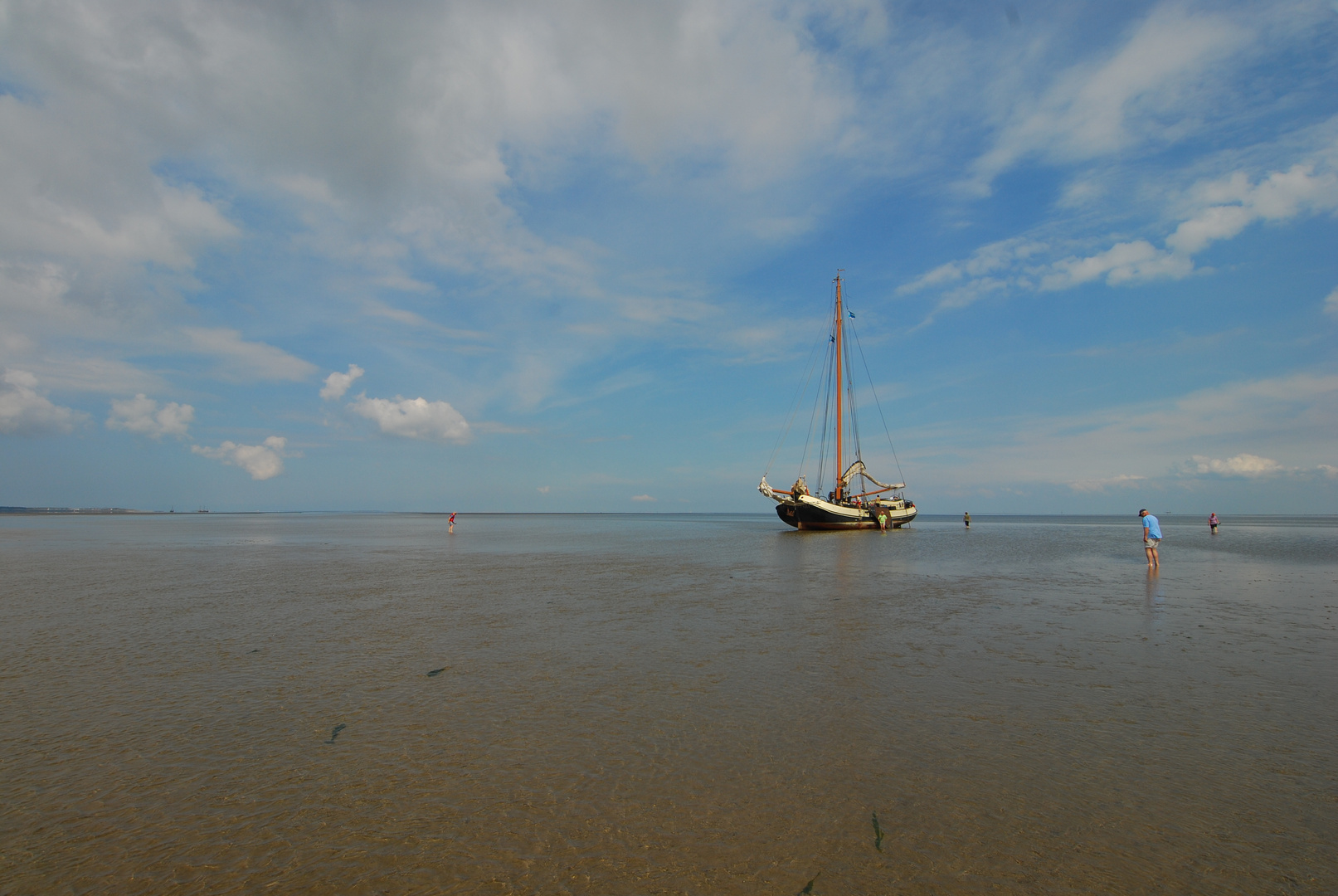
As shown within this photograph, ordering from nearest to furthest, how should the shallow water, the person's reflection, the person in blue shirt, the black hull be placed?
the shallow water < the person's reflection < the person in blue shirt < the black hull

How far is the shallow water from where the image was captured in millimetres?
3895

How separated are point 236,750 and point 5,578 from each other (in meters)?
20.0

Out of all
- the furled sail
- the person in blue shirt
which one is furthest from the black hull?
the person in blue shirt

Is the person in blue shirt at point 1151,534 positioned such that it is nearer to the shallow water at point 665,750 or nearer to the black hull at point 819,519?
Result: the shallow water at point 665,750

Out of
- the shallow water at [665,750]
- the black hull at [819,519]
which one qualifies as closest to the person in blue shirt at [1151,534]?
the shallow water at [665,750]

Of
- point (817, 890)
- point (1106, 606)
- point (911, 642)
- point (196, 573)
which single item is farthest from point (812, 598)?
point (196, 573)

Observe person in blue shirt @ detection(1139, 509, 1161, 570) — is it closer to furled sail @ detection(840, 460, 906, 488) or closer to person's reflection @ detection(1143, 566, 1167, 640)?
person's reflection @ detection(1143, 566, 1167, 640)

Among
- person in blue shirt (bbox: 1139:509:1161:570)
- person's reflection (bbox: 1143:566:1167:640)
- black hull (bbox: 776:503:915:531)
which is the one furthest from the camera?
black hull (bbox: 776:503:915:531)

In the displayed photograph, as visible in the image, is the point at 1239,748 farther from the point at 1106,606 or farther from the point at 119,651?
the point at 119,651

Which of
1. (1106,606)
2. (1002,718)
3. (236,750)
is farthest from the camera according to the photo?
(1106,606)

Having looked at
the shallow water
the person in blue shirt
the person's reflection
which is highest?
the person in blue shirt

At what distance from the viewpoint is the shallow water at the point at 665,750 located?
12.8 feet

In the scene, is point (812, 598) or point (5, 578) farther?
point (5, 578)

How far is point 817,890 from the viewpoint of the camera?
11.9ft
